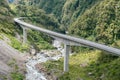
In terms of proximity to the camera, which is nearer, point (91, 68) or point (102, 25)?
point (91, 68)

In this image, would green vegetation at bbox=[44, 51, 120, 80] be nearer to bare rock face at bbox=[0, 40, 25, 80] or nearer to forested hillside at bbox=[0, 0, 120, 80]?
forested hillside at bbox=[0, 0, 120, 80]

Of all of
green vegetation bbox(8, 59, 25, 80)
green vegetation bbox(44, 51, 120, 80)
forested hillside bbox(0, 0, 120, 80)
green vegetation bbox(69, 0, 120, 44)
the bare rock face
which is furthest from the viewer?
green vegetation bbox(69, 0, 120, 44)

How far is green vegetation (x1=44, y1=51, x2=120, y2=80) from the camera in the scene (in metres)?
74.0

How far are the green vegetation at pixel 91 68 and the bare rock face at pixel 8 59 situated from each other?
7.98 metres

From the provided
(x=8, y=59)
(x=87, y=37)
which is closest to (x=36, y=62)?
(x=8, y=59)

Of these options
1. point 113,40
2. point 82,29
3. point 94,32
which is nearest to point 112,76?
point 113,40

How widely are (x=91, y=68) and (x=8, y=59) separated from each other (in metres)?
22.9

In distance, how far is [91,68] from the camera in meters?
81.6

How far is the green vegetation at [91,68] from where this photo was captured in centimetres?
7400

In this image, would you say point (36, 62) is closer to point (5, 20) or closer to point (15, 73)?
point (15, 73)

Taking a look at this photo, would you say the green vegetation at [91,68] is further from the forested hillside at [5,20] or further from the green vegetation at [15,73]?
the forested hillside at [5,20]

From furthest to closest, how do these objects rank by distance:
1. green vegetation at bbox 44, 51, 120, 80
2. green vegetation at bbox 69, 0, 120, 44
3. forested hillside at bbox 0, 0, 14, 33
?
1. forested hillside at bbox 0, 0, 14, 33
2. green vegetation at bbox 69, 0, 120, 44
3. green vegetation at bbox 44, 51, 120, 80

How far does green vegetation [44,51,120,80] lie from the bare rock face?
7.98 m

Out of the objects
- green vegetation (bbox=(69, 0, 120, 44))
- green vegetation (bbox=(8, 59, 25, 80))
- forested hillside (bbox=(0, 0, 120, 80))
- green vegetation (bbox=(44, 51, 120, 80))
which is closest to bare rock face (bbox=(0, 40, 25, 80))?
green vegetation (bbox=(8, 59, 25, 80))
